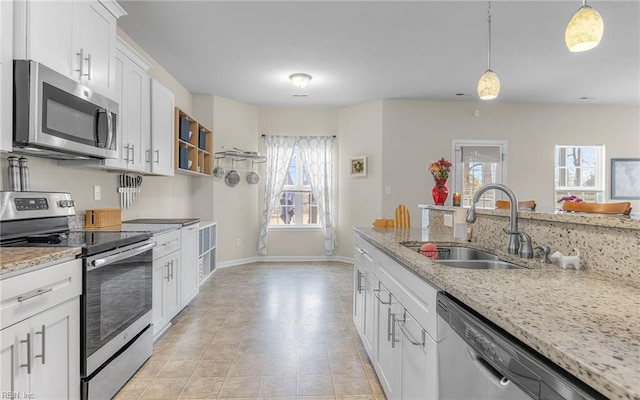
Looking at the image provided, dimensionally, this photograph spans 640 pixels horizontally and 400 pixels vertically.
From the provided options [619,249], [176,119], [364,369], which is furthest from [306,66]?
[619,249]

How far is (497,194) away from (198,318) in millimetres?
5035

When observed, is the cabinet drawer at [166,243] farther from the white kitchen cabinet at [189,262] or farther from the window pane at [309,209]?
the window pane at [309,209]

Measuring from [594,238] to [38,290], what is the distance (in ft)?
7.15

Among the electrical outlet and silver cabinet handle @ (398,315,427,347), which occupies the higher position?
the electrical outlet

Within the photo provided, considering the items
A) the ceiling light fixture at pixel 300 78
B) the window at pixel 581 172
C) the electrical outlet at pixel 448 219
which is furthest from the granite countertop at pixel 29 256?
the window at pixel 581 172

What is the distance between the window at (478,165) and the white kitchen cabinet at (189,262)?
166 inches

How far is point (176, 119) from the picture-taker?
3.74 m

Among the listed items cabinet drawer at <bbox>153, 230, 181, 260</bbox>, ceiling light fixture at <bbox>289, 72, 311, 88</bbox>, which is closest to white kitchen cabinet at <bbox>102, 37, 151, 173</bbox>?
cabinet drawer at <bbox>153, 230, 181, 260</bbox>

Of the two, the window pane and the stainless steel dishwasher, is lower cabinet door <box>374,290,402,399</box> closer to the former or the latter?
the stainless steel dishwasher

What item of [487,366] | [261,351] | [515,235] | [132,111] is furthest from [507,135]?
[487,366]

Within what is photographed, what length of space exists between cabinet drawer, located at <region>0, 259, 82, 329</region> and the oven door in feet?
0.25

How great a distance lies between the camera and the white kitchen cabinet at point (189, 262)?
10.4 ft

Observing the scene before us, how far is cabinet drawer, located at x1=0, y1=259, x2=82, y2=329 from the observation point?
120 cm

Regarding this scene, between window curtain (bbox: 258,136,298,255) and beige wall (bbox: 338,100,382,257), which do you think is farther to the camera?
window curtain (bbox: 258,136,298,255)
